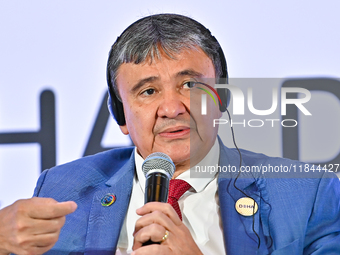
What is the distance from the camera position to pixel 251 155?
222 centimetres

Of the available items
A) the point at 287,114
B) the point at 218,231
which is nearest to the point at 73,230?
the point at 218,231

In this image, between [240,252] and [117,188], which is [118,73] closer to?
[117,188]

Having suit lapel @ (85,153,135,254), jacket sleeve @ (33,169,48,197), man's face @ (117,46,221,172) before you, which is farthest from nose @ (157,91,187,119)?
jacket sleeve @ (33,169,48,197)

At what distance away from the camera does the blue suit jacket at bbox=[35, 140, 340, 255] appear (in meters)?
1.77

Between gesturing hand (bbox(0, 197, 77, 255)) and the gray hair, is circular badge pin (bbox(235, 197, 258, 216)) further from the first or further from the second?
gesturing hand (bbox(0, 197, 77, 255))

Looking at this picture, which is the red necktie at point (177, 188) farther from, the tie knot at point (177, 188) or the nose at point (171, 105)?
the nose at point (171, 105)

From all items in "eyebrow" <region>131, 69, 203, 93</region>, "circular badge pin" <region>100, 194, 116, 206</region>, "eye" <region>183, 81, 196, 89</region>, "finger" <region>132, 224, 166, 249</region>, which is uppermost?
"eyebrow" <region>131, 69, 203, 93</region>

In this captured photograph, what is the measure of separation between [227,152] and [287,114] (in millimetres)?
529

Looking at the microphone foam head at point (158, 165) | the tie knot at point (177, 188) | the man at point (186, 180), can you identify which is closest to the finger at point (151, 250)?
the microphone foam head at point (158, 165)

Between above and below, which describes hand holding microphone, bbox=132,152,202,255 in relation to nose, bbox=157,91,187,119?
below

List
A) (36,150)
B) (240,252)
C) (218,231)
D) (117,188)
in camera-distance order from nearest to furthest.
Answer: (240,252) < (218,231) < (117,188) < (36,150)

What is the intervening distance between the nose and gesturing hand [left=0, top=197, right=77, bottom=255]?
69 centimetres

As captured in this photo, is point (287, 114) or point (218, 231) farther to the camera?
point (287, 114)

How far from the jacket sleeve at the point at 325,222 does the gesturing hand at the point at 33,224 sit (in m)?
1.04
